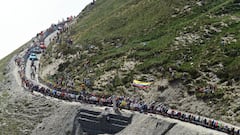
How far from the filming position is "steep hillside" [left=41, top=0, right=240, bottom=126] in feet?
A: 240

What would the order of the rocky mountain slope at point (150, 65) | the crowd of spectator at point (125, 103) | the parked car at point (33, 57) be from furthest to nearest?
the parked car at point (33, 57) < the rocky mountain slope at point (150, 65) < the crowd of spectator at point (125, 103)

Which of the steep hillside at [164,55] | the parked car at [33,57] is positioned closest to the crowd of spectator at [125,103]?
the steep hillside at [164,55]

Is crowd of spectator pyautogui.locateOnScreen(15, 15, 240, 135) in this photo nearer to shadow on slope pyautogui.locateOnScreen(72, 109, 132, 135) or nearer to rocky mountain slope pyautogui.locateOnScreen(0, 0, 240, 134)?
rocky mountain slope pyautogui.locateOnScreen(0, 0, 240, 134)

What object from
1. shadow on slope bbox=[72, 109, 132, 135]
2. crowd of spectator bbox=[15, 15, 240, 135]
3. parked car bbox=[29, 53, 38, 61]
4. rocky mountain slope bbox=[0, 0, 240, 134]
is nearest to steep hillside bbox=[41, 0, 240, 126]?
rocky mountain slope bbox=[0, 0, 240, 134]

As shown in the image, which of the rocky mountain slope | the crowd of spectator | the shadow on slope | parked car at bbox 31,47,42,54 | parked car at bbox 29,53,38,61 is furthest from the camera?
parked car at bbox 31,47,42,54

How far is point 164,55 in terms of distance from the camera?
285 ft

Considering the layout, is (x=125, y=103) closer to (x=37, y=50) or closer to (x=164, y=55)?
(x=164, y=55)

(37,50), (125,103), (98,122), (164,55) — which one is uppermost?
(37,50)

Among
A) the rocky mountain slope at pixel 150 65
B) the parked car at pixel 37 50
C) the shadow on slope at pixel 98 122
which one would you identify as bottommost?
the shadow on slope at pixel 98 122

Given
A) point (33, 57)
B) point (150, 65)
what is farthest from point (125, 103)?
point (33, 57)

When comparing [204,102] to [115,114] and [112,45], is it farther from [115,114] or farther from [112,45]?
[112,45]

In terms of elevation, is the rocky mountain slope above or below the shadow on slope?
above

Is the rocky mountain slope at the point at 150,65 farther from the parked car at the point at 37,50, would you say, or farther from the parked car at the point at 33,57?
the parked car at the point at 37,50

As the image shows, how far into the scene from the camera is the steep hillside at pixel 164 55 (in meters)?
73.2
